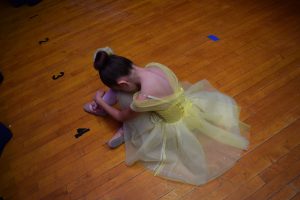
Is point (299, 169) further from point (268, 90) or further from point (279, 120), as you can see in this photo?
point (268, 90)

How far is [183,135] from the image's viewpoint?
125cm

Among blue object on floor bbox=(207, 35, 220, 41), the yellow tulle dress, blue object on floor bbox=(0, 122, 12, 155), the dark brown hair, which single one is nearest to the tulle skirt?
the yellow tulle dress

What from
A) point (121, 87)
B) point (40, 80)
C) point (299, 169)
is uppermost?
point (121, 87)

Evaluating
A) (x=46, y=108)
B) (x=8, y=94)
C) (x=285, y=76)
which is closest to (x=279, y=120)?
(x=285, y=76)

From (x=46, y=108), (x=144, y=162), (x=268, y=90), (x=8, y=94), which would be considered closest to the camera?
(x=144, y=162)

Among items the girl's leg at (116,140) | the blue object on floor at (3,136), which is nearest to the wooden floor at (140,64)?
the girl's leg at (116,140)

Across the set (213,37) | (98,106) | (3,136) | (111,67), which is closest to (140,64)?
(98,106)

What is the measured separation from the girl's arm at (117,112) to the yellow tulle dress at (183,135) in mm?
32

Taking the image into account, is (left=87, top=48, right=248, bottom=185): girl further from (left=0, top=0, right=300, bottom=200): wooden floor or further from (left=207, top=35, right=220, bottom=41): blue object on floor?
(left=207, top=35, right=220, bottom=41): blue object on floor

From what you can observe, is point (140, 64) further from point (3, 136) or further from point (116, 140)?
point (3, 136)

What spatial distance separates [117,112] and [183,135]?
1.09 feet

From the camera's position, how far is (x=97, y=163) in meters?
1.34

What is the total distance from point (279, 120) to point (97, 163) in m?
0.89

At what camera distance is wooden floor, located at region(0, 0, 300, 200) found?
1.23m
